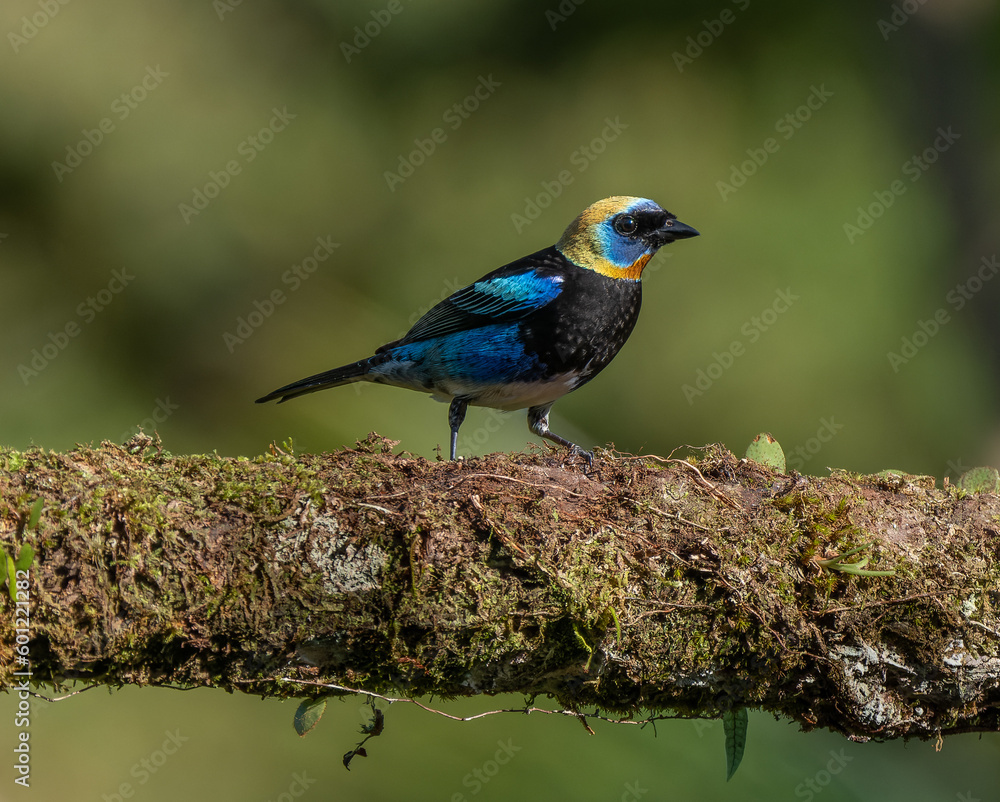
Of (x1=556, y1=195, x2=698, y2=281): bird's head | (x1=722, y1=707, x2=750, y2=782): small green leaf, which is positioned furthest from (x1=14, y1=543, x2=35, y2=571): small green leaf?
(x1=556, y1=195, x2=698, y2=281): bird's head

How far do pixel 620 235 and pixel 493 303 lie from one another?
75cm

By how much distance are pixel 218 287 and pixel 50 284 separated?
1.49 metres

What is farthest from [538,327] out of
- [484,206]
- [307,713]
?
[484,206]

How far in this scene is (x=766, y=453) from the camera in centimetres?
336

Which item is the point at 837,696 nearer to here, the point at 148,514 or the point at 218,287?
the point at 148,514

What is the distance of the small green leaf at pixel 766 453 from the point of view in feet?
10.9

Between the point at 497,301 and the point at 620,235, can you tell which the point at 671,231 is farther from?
the point at 497,301

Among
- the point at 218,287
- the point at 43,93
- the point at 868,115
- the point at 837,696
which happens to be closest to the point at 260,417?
the point at 218,287

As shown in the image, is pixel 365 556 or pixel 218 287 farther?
pixel 218 287

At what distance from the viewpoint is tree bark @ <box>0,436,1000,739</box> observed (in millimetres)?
2346

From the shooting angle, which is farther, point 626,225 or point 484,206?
point 484,206

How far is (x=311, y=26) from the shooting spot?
1059 centimetres

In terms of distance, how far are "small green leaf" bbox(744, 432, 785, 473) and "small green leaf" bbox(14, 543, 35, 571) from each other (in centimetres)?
225

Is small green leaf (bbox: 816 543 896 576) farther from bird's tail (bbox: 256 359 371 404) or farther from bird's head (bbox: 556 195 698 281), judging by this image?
bird's tail (bbox: 256 359 371 404)
